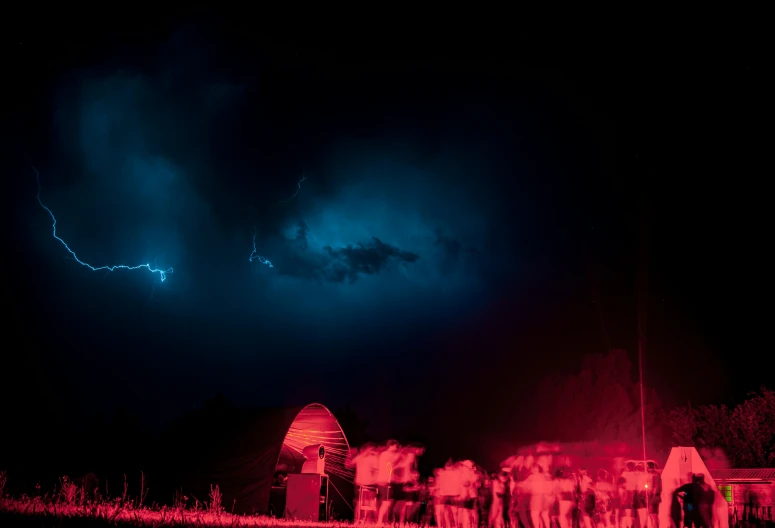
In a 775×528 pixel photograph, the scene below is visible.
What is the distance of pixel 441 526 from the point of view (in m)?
18.0

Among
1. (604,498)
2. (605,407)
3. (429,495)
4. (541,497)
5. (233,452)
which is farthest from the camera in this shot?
(605,407)

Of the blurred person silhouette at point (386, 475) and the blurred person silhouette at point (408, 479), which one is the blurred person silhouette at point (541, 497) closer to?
the blurred person silhouette at point (408, 479)

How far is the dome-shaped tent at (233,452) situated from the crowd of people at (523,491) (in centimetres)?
255

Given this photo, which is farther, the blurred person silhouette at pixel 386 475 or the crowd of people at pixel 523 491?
the blurred person silhouette at pixel 386 475

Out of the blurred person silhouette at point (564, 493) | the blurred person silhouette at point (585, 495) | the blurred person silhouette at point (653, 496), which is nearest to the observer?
the blurred person silhouette at point (564, 493)

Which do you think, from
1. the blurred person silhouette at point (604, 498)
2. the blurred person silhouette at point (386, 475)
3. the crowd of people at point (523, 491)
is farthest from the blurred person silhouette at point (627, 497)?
the blurred person silhouette at point (386, 475)

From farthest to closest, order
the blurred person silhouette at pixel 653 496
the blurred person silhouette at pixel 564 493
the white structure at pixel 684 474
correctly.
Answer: the white structure at pixel 684 474
the blurred person silhouette at pixel 653 496
the blurred person silhouette at pixel 564 493

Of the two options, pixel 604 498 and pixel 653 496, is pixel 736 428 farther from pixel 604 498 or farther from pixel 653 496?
pixel 653 496

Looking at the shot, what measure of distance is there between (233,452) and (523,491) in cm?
870

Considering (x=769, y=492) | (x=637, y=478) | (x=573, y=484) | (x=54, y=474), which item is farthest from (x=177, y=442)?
(x=769, y=492)

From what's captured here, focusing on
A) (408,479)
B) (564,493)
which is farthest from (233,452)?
(564,493)

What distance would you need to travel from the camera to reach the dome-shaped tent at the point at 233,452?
20.2 metres

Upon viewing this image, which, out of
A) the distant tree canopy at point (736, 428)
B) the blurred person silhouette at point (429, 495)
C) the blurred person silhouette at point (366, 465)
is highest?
the distant tree canopy at point (736, 428)

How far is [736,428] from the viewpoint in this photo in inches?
1497
